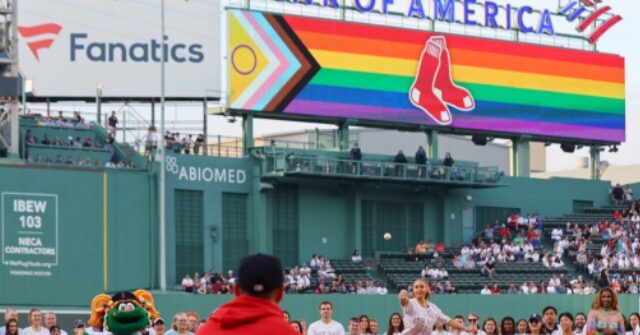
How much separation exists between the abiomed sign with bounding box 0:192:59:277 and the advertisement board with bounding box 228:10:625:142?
775 centimetres

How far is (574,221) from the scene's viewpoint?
56125 mm

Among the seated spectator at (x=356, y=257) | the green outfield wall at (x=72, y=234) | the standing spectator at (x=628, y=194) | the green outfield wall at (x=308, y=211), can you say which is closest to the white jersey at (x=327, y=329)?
the green outfield wall at (x=72, y=234)

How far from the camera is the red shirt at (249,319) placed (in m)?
7.50

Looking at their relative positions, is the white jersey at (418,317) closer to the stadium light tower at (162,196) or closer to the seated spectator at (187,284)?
the stadium light tower at (162,196)

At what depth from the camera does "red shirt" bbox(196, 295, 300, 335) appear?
750 centimetres

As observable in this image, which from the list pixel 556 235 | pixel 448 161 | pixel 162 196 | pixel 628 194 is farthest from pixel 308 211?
pixel 628 194

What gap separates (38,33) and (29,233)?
362 inches

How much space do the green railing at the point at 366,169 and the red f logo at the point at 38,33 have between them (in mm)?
7508

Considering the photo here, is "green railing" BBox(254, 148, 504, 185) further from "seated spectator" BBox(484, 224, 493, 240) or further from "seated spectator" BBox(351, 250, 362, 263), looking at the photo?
"seated spectator" BBox(351, 250, 362, 263)

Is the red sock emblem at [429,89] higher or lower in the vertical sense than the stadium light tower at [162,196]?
higher

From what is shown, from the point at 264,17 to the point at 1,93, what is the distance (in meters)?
9.82

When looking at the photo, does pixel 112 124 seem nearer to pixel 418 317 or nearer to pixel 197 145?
pixel 197 145

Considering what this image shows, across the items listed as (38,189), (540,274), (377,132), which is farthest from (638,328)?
(377,132)

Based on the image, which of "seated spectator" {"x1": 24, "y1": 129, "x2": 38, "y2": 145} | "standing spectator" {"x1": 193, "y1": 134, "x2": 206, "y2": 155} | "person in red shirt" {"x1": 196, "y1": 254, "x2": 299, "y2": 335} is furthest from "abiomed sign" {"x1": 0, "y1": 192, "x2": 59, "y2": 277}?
"person in red shirt" {"x1": 196, "y1": 254, "x2": 299, "y2": 335}
